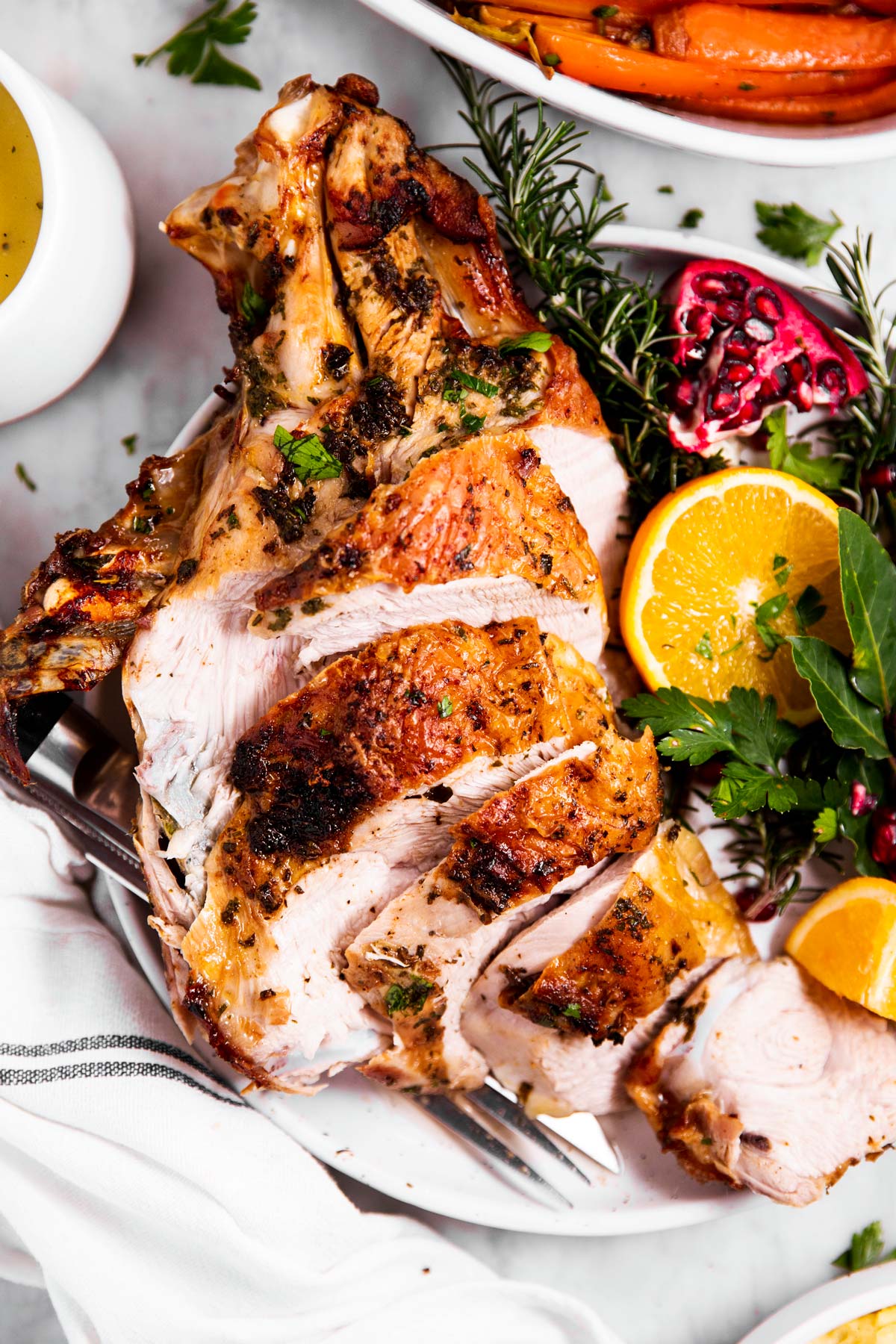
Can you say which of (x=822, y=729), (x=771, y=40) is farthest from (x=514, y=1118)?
(x=771, y=40)

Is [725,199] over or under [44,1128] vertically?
over

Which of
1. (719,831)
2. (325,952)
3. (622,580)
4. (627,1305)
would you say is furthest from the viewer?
(627,1305)

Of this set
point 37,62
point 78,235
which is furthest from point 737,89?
point 37,62

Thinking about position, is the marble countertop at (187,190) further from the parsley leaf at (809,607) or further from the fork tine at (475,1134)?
the parsley leaf at (809,607)

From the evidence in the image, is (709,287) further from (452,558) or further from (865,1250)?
(865,1250)

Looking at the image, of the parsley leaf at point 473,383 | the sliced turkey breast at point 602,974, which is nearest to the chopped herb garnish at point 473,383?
the parsley leaf at point 473,383

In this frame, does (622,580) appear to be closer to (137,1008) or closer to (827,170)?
(827,170)
